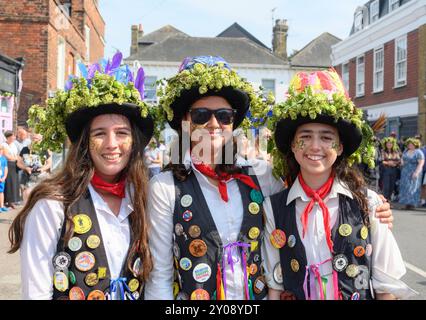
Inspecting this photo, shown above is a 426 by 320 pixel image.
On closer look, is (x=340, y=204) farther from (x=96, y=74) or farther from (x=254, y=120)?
(x=96, y=74)

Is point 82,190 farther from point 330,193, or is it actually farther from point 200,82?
point 330,193

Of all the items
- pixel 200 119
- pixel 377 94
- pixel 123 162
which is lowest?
pixel 123 162

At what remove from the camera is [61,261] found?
216 cm

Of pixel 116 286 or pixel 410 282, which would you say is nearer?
pixel 116 286

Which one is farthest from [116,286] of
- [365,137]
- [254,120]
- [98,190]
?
[365,137]

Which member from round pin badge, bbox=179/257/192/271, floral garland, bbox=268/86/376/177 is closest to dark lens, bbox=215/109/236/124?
floral garland, bbox=268/86/376/177

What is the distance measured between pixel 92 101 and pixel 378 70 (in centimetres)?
1906

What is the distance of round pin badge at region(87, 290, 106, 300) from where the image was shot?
217 cm

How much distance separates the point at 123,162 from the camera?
7.92 feet

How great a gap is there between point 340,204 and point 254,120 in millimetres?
784

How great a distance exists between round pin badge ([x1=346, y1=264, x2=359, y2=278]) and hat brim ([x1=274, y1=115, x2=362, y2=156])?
0.61m

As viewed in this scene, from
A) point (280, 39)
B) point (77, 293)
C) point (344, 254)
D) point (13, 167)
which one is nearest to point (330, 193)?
point (344, 254)

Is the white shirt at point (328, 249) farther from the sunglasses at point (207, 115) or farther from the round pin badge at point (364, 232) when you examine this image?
the sunglasses at point (207, 115)

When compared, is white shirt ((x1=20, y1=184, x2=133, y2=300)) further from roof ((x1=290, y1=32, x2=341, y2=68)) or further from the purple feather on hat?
roof ((x1=290, y1=32, x2=341, y2=68))
